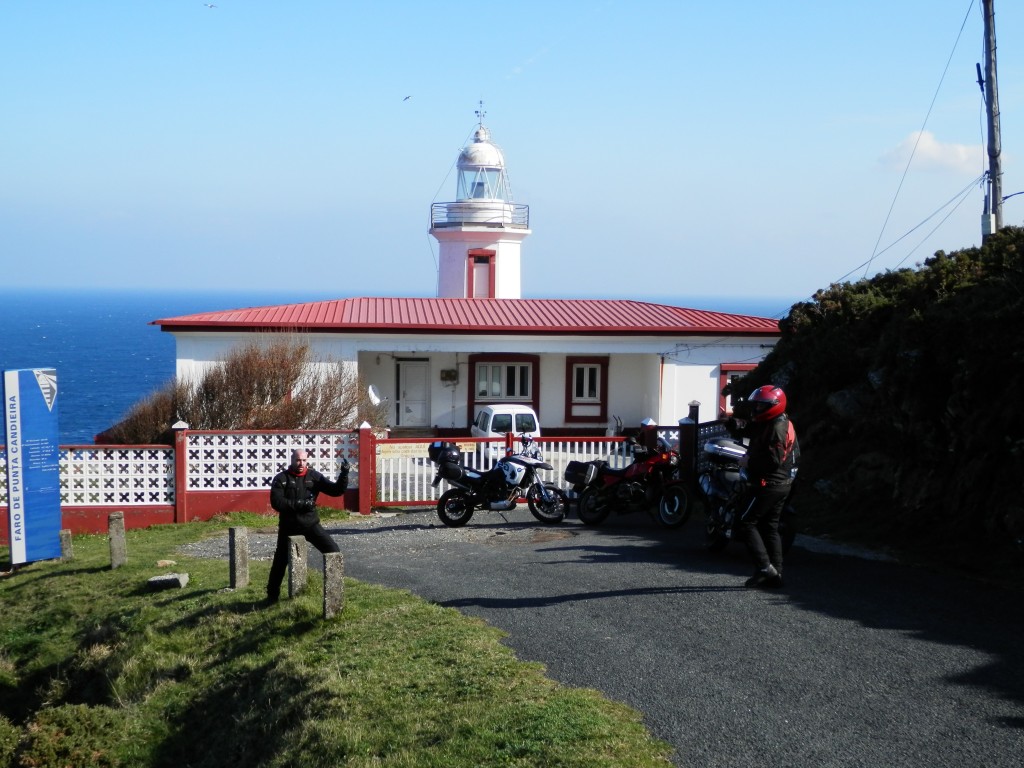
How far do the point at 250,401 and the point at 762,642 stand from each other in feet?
51.0

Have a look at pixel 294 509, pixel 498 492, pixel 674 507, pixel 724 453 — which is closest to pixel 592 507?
pixel 674 507

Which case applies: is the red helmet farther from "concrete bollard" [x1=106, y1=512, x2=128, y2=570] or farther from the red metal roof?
the red metal roof

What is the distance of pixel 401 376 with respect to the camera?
30375 millimetres

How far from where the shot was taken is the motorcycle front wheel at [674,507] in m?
13.8

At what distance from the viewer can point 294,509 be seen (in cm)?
993

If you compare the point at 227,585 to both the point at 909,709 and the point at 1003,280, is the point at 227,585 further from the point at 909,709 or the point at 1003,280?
the point at 1003,280

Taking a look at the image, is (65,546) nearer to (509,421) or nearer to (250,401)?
(250,401)

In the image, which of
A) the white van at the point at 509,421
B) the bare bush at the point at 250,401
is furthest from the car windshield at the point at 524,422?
the bare bush at the point at 250,401

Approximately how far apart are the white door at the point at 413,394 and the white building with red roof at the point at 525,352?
3 cm

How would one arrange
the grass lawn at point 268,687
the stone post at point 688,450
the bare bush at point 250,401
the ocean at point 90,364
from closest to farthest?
the grass lawn at point 268,687
the stone post at point 688,450
the bare bush at point 250,401
the ocean at point 90,364

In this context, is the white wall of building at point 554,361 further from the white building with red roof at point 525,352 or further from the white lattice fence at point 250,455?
the white lattice fence at point 250,455

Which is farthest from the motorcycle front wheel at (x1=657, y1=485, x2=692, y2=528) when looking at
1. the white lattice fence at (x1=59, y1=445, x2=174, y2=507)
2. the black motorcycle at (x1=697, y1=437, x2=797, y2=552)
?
the white lattice fence at (x1=59, y1=445, x2=174, y2=507)

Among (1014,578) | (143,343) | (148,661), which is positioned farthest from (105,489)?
(143,343)

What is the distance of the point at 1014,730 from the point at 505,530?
8594mm
